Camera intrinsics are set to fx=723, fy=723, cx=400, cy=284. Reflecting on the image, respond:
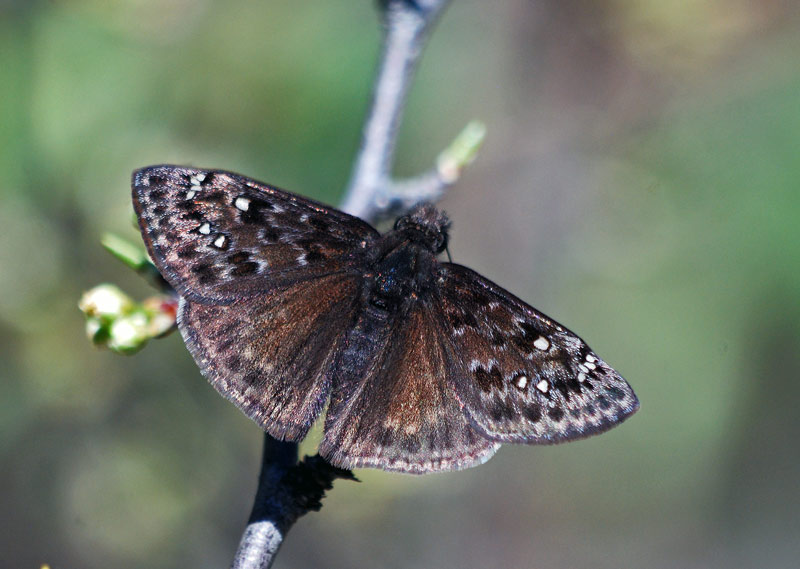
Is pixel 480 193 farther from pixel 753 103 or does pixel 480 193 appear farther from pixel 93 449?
pixel 93 449

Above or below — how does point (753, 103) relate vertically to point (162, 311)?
above

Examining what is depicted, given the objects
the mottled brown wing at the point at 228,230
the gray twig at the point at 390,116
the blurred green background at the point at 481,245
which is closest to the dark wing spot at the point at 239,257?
the mottled brown wing at the point at 228,230

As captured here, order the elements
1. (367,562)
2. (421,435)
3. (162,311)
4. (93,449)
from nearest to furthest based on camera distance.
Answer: (421,435), (162,311), (93,449), (367,562)

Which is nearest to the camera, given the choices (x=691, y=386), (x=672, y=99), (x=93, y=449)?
(x=93, y=449)

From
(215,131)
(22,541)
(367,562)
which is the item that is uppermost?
(215,131)

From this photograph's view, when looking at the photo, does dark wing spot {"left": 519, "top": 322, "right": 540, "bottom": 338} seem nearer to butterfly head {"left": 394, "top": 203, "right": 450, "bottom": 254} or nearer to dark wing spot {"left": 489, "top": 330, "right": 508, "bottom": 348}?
dark wing spot {"left": 489, "top": 330, "right": 508, "bottom": 348}

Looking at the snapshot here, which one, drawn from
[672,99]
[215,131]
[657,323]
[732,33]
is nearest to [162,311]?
[215,131]

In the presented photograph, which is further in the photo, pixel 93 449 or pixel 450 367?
pixel 93 449

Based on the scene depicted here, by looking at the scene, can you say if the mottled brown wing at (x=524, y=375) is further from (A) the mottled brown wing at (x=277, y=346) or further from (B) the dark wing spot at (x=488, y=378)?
(A) the mottled brown wing at (x=277, y=346)
